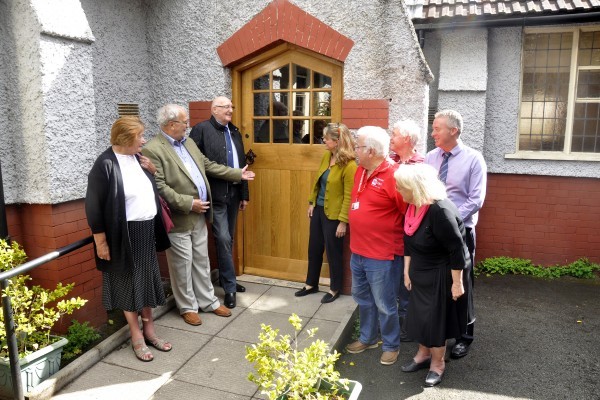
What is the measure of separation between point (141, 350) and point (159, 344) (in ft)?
0.54

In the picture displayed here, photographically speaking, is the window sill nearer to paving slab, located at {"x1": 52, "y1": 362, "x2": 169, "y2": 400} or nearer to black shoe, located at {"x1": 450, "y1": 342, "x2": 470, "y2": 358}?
black shoe, located at {"x1": 450, "y1": 342, "x2": 470, "y2": 358}

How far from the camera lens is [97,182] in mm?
3383

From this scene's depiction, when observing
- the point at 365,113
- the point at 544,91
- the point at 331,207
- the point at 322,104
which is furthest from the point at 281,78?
the point at 544,91

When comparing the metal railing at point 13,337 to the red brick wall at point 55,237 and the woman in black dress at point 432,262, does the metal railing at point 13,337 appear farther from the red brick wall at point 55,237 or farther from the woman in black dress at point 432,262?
the woman in black dress at point 432,262

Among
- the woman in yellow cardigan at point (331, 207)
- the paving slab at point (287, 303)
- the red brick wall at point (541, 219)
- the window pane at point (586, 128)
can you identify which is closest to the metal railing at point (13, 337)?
the paving slab at point (287, 303)

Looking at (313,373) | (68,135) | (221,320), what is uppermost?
(68,135)

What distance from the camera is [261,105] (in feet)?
17.5

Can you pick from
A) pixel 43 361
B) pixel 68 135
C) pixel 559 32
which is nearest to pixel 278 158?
pixel 68 135

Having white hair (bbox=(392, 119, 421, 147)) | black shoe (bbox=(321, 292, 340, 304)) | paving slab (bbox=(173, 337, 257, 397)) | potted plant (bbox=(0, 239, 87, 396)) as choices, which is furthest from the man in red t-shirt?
potted plant (bbox=(0, 239, 87, 396))

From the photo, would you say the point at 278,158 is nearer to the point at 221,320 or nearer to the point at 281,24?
the point at 281,24

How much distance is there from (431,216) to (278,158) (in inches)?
93.9

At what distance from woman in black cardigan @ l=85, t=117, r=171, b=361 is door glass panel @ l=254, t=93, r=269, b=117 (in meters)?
→ 1.81

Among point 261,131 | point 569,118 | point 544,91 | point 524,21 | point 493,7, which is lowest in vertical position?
point 261,131

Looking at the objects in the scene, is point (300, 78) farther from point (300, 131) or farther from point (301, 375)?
point (301, 375)
